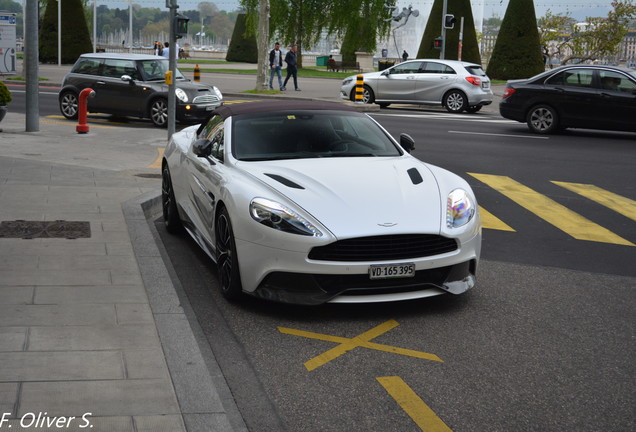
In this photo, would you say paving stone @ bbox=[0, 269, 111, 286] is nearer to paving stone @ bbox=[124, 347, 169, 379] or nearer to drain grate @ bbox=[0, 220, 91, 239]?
drain grate @ bbox=[0, 220, 91, 239]

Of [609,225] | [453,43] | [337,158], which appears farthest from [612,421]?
[453,43]

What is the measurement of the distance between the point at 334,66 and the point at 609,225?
5401cm

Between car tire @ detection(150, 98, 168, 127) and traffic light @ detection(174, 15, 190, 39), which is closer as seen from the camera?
traffic light @ detection(174, 15, 190, 39)

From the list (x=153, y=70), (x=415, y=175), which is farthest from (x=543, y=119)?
(x=415, y=175)

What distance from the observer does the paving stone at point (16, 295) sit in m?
6.26

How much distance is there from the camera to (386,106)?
103ft

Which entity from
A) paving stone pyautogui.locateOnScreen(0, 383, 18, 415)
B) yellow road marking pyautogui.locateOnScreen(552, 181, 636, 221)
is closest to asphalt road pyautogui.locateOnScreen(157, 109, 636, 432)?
paving stone pyautogui.locateOnScreen(0, 383, 18, 415)

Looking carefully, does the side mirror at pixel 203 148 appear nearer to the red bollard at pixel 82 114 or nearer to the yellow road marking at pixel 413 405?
the yellow road marking at pixel 413 405

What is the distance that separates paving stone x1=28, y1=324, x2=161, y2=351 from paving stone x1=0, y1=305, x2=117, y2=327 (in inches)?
5.1

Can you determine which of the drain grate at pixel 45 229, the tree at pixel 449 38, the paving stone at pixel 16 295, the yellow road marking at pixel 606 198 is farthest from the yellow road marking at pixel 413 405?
the tree at pixel 449 38

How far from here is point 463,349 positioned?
578cm

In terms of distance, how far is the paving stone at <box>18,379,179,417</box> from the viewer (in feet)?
14.4

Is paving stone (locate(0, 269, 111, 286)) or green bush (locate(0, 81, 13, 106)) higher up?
green bush (locate(0, 81, 13, 106))

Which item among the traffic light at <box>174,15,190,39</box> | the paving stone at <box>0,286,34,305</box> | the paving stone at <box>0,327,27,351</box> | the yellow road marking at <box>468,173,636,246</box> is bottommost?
the yellow road marking at <box>468,173,636,246</box>
